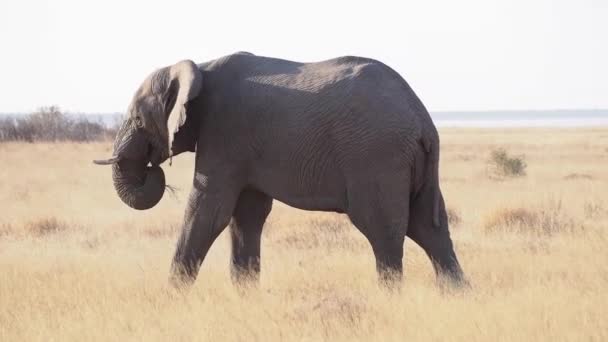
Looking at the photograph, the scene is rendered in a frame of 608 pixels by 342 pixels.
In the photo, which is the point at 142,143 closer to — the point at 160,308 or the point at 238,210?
the point at 238,210

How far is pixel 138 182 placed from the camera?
887 cm

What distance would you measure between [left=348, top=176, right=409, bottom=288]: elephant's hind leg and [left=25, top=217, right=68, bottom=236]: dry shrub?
6.75 metres

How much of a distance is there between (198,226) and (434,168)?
199cm

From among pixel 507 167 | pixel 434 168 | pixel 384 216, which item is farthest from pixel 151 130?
pixel 507 167

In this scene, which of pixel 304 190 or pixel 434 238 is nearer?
pixel 304 190

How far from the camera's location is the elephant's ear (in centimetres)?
804

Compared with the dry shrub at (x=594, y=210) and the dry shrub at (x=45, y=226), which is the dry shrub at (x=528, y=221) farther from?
the dry shrub at (x=45, y=226)

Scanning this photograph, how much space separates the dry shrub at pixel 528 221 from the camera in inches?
482

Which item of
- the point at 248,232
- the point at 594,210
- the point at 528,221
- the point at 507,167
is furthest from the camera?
the point at 507,167

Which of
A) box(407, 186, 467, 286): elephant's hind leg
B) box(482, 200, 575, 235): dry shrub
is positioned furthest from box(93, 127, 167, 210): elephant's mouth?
box(482, 200, 575, 235): dry shrub

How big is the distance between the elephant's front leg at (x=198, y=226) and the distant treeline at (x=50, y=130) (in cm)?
3650

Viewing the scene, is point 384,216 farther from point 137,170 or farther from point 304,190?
point 137,170

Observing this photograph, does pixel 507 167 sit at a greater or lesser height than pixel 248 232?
lesser

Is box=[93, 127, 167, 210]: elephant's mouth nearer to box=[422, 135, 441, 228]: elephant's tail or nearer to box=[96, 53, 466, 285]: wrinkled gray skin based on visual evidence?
box=[96, 53, 466, 285]: wrinkled gray skin
